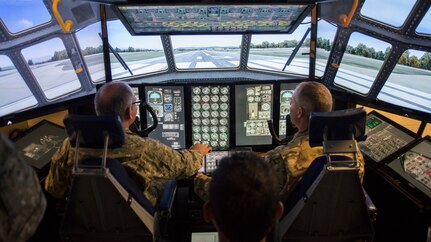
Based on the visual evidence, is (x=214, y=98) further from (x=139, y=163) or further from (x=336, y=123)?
(x=336, y=123)

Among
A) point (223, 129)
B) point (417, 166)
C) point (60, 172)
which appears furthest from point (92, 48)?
point (417, 166)

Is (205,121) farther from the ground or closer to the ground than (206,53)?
closer to the ground

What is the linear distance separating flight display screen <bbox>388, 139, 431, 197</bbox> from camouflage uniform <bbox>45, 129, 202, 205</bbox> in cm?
121

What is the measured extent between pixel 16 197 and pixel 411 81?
3269 mm

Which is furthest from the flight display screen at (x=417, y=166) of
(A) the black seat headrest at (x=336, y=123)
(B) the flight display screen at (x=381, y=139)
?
(A) the black seat headrest at (x=336, y=123)

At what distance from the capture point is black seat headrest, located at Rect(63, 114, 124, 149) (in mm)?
1482

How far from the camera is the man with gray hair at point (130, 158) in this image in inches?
68.2

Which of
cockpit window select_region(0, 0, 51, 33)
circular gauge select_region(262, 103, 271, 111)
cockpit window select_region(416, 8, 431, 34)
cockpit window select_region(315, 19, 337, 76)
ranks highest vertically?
cockpit window select_region(0, 0, 51, 33)

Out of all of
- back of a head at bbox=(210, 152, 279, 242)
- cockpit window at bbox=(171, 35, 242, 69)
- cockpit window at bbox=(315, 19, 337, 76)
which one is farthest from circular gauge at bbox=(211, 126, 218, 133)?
cockpit window at bbox=(171, 35, 242, 69)

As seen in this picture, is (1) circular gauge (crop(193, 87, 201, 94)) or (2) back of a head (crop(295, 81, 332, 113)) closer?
(2) back of a head (crop(295, 81, 332, 113))

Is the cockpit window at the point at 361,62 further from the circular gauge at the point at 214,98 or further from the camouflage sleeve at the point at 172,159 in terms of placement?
the camouflage sleeve at the point at 172,159

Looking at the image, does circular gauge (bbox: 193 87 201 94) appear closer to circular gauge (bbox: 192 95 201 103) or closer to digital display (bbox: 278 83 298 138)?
circular gauge (bbox: 192 95 201 103)

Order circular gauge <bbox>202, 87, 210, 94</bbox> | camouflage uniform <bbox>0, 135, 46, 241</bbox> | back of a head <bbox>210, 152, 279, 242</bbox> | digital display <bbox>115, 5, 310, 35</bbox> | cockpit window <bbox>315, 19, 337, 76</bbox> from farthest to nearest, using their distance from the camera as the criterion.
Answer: cockpit window <bbox>315, 19, 337, 76</bbox>, circular gauge <bbox>202, 87, 210, 94</bbox>, digital display <bbox>115, 5, 310, 35</bbox>, back of a head <bbox>210, 152, 279, 242</bbox>, camouflage uniform <bbox>0, 135, 46, 241</bbox>

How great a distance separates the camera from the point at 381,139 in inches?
93.4
